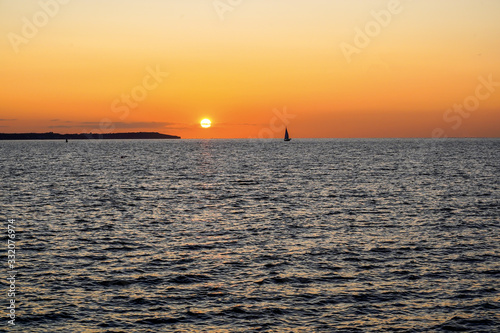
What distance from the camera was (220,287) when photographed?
2411 cm

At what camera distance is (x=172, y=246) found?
32.5 meters

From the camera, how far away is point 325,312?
2105cm

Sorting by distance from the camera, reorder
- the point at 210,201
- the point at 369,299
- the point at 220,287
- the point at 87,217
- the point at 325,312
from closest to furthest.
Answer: the point at 325,312 < the point at 369,299 < the point at 220,287 < the point at 87,217 < the point at 210,201

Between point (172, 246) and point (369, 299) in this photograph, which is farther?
point (172, 246)

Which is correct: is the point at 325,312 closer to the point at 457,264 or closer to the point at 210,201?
the point at 457,264

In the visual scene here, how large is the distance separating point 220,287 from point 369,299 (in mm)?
7187

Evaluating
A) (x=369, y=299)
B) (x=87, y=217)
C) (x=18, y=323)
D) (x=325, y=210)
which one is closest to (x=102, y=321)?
Answer: (x=18, y=323)

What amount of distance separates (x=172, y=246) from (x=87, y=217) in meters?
14.6

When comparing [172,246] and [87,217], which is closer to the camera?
[172,246]

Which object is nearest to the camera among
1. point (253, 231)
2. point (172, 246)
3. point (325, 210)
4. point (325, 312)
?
point (325, 312)

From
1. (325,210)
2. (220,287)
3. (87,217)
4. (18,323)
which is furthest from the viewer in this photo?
(325,210)

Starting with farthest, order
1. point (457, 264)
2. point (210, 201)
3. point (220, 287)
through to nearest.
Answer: point (210, 201)
point (457, 264)
point (220, 287)

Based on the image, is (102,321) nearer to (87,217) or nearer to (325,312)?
(325,312)

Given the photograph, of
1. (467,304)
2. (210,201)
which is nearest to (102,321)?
(467,304)
